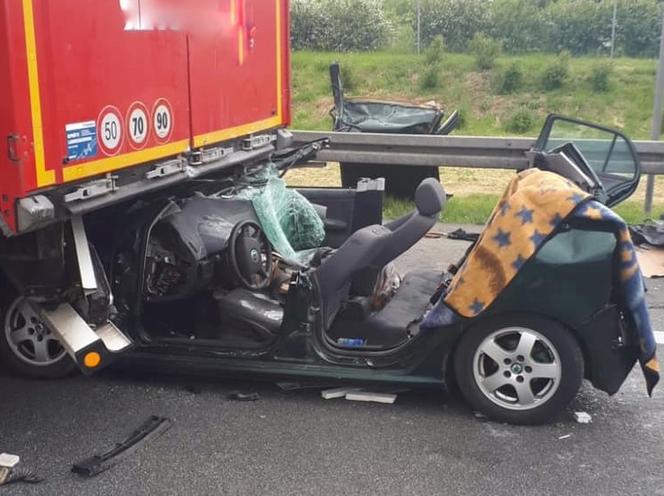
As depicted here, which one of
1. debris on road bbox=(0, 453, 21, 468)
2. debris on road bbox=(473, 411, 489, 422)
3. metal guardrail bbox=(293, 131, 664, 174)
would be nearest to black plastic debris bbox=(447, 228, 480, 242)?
metal guardrail bbox=(293, 131, 664, 174)

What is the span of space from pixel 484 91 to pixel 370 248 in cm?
1662

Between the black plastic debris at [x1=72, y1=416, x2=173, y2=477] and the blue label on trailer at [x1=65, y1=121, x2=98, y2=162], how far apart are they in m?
1.32

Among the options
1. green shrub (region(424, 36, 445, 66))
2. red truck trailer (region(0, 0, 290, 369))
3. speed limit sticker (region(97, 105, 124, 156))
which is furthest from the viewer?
green shrub (region(424, 36, 445, 66))

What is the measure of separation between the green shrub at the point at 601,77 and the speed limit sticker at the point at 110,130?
57.1ft

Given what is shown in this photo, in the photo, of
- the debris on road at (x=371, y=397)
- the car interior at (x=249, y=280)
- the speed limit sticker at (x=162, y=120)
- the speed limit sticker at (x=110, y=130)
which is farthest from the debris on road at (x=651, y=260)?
the speed limit sticker at (x=110, y=130)

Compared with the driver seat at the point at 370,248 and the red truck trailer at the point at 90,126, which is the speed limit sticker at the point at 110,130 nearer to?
the red truck trailer at the point at 90,126

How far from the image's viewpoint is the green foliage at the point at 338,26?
2412 cm

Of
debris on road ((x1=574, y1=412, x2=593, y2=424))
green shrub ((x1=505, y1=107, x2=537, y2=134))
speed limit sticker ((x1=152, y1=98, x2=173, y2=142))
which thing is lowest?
green shrub ((x1=505, y1=107, x2=537, y2=134))

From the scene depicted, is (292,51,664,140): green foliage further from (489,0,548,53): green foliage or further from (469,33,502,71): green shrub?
(489,0,548,53): green foliage

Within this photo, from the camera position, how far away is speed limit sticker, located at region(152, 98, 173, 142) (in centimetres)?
453

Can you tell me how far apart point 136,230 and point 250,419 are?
1.13 m

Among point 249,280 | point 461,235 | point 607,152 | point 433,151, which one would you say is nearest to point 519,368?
point 249,280

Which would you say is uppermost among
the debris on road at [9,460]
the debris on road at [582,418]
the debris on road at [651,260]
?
the debris on road at [9,460]

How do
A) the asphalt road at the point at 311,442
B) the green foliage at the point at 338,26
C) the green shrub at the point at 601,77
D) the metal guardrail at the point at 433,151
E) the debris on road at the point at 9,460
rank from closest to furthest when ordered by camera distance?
1. the asphalt road at the point at 311,442
2. the debris on road at the point at 9,460
3. the metal guardrail at the point at 433,151
4. the green shrub at the point at 601,77
5. the green foliage at the point at 338,26
